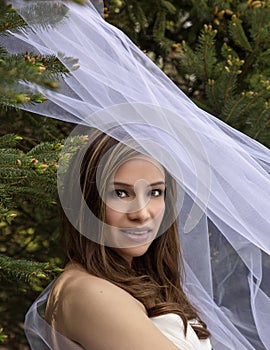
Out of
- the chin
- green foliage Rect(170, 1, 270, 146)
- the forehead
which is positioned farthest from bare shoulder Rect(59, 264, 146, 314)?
green foliage Rect(170, 1, 270, 146)

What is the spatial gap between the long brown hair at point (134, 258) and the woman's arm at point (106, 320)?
0.31 ft

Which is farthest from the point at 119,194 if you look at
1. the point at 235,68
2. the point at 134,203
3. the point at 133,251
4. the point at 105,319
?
the point at 235,68

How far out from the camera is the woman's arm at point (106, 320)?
148 cm

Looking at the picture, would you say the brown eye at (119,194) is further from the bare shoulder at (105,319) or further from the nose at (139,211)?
the bare shoulder at (105,319)

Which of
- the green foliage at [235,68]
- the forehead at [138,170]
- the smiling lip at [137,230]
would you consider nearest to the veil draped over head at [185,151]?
the forehead at [138,170]

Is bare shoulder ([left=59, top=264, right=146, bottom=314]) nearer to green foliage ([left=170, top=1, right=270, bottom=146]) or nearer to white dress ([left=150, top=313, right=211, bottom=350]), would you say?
white dress ([left=150, top=313, right=211, bottom=350])

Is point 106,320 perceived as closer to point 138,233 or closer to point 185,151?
point 138,233

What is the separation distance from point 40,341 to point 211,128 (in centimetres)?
68

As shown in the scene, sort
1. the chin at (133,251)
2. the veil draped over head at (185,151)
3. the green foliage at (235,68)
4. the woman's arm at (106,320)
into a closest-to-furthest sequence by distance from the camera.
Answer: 1. the woman's arm at (106,320)
2. the veil draped over head at (185,151)
3. the chin at (133,251)
4. the green foliage at (235,68)

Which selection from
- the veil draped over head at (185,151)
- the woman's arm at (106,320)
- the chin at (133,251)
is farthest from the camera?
the chin at (133,251)

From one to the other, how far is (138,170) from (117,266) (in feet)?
0.80

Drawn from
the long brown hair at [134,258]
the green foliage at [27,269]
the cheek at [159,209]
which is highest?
the cheek at [159,209]

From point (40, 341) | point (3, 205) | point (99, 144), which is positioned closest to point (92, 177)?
point (99, 144)

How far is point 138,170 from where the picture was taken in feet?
5.28
